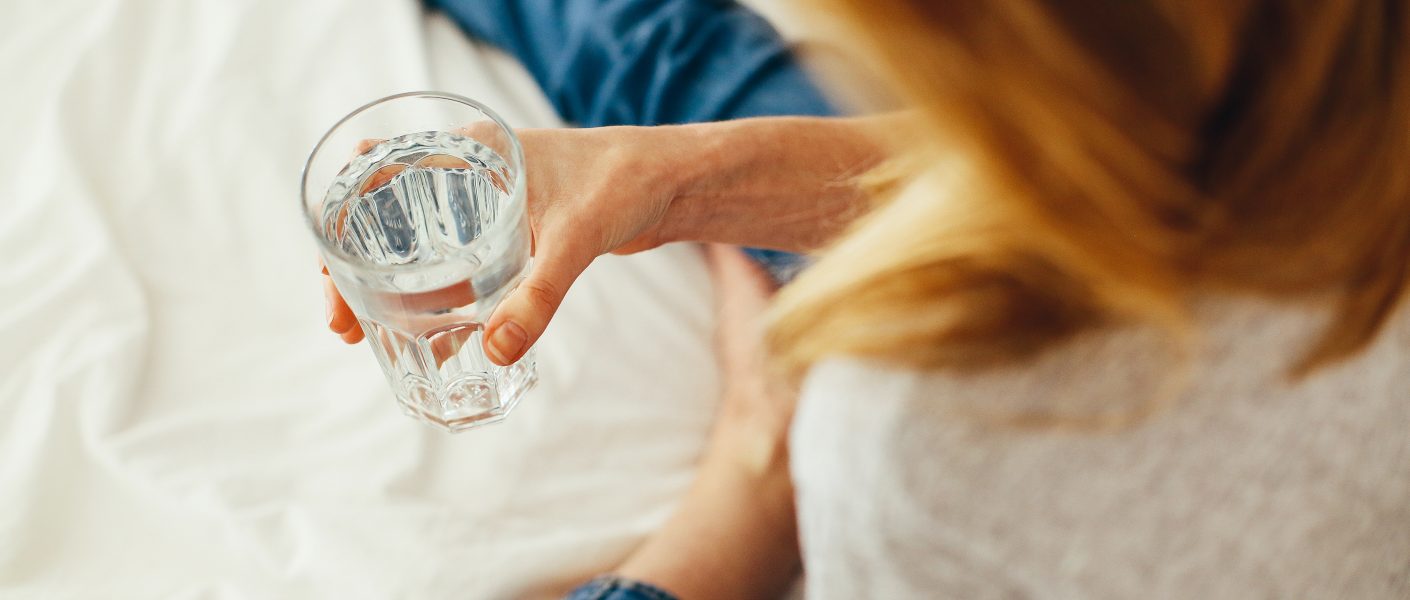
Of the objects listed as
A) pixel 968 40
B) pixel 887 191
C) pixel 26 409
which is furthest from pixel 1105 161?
pixel 26 409

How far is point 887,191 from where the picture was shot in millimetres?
594

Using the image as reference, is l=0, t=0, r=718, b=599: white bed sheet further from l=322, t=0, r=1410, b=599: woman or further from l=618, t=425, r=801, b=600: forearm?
l=322, t=0, r=1410, b=599: woman

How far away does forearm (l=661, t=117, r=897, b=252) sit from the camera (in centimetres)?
69

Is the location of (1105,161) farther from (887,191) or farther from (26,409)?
(26,409)

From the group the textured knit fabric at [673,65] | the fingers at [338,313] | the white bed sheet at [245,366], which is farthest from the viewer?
the textured knit fabric at [673,65]

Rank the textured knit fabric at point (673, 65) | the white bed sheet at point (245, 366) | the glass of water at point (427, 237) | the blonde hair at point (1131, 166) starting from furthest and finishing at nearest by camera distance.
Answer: the textured knit fabric at point (673, 65), the white bed sheet at point (245, 366), the glass of water at point (427, 237), the blonde hair at point (1131, 166)

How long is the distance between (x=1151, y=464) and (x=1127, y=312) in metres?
0.07

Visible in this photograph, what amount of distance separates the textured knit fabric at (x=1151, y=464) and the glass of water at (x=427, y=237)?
18 centimetres

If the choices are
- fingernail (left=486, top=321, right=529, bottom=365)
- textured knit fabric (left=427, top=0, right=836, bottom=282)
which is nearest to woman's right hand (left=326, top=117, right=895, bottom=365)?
fingernail (left=486, top=321, right=529, bottom=365)

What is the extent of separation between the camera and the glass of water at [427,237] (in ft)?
1.60

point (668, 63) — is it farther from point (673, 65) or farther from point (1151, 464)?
point (1151, 464)

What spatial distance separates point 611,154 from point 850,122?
215mm

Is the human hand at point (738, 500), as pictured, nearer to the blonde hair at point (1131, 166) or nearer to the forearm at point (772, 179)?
the forearm at point (772, 179)

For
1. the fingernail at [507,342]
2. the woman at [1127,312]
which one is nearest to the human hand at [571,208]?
the fingernail at [507,342]
